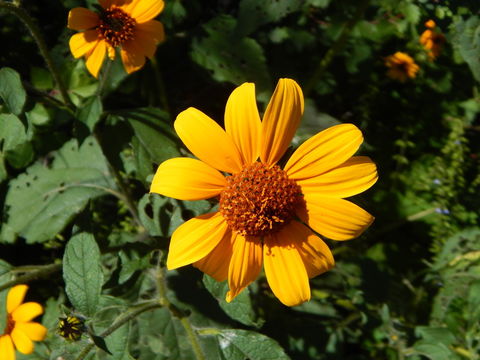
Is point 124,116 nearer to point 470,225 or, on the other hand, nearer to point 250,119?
point 250,119

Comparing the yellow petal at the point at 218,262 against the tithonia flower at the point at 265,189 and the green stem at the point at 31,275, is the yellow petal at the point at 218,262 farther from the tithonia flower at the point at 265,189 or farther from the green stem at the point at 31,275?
the green stem at the point at 31,275

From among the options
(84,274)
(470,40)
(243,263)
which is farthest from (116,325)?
(470,40)

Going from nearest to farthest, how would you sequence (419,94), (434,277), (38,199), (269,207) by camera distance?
1. (269,207)
2. (38,199)
3. (434,277)
4. (419,94)

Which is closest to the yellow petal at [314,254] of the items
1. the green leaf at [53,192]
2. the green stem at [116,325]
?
the green stem at [116,325]

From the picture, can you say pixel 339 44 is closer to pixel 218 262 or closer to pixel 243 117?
pixel 243 117

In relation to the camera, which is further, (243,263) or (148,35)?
(148,35)

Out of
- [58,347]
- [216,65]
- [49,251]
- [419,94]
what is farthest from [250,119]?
[419,94]
